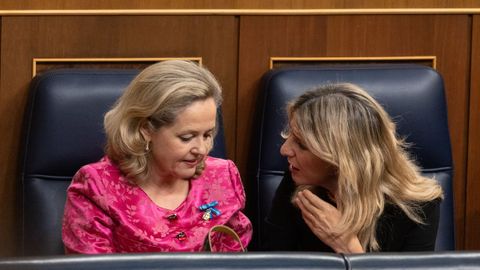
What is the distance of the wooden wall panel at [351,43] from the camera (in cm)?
244

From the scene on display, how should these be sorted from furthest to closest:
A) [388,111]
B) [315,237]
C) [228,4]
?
[228,4] → [388,111] → [315,237]

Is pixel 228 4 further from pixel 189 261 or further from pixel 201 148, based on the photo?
pixel 189 261

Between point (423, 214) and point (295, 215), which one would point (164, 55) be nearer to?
point (295, 215)

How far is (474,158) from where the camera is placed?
8.45ft

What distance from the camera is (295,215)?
213cm

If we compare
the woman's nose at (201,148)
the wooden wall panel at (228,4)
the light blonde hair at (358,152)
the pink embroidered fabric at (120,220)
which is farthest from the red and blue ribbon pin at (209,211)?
the wooden wall panel at (228,4)

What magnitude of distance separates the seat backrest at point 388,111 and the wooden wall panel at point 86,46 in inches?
6.5

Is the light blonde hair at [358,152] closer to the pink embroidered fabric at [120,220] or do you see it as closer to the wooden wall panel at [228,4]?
the pink embroidered fabric at [120,220]

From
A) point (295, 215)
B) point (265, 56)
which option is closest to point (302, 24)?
point (265, 56)

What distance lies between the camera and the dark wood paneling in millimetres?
2508

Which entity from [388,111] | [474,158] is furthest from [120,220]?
[474,158]

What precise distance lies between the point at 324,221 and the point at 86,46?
75cm

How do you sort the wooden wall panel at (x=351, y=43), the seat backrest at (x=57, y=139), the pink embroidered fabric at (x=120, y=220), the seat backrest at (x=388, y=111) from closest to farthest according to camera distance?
the pink embroidered fabric at (x=120, y=220) < the seat backrest at (x=57, y=139) < the seat backrest at (x=388, y=111) < the wooden wall panel at (x=351, y=43)

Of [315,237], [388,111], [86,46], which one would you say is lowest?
[315,237]
